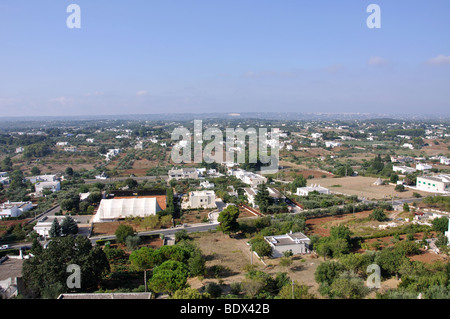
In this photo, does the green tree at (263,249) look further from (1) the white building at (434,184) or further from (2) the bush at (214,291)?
(1) the white building at (434,184)

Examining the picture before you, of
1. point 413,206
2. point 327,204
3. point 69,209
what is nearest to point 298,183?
point 327,204

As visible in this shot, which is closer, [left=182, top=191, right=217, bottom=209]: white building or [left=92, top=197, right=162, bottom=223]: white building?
[left=92, top=197, right=162, bottom=223]: white building

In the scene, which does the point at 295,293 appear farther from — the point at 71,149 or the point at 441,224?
the point at 71,149

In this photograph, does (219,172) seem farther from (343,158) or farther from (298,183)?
(343,158)

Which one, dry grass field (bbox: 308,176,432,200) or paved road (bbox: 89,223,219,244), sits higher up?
dry grass field (bbox: 308,176,432,200)

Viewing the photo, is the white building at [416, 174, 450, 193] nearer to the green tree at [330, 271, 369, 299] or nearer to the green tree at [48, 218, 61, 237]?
the green tree at [330, 271, 369, 299]

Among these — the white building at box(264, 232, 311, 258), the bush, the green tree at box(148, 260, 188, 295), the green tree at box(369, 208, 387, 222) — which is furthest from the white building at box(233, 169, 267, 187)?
the green tree at box(148, 260, 188, 295)
